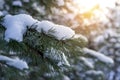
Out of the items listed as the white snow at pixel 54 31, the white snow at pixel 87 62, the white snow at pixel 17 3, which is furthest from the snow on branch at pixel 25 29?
the white snow at pixel 87 62

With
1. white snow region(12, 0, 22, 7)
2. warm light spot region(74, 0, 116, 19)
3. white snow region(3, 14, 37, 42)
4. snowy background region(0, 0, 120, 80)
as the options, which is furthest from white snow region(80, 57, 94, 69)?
white snow region(3, 14, 37, 42)

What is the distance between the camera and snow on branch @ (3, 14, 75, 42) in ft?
7.18

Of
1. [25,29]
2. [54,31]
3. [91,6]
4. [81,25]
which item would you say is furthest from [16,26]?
[91,6]

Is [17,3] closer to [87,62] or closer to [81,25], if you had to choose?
[87,62]

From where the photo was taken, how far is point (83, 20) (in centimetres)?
948

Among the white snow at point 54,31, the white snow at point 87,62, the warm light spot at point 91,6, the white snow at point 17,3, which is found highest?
the warm light spot at point 91,6

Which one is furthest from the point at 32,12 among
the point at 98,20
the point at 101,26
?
the point at 101,26

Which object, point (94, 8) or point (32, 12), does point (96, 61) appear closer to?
point (32, 12)

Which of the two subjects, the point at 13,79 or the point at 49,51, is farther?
the point at 13,79

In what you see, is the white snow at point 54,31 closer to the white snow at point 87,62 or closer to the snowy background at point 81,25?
the snowy background at point 81,25

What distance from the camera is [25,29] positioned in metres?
2.26

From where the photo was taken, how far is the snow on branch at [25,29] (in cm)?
219

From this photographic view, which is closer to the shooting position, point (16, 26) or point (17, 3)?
point (16, 26)

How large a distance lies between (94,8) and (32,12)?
5.25 metres
